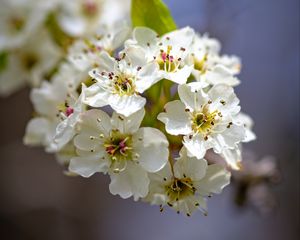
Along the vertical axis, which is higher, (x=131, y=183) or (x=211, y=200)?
(x=131, y=183)

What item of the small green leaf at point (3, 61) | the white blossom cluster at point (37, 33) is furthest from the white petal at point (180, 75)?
the small green leaf at point (3, 61)

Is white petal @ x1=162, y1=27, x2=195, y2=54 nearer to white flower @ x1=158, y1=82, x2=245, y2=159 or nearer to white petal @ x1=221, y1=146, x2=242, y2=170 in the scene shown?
white flower @ x1=158, y1=82, x2=245, y2=159

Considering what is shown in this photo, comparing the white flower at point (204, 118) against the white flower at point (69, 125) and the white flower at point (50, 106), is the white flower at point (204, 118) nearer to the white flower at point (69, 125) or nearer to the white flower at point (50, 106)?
the white flower at point (69, 125)

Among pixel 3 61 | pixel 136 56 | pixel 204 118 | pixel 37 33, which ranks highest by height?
Answer: pixel 136 56

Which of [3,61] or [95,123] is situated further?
[3,61]

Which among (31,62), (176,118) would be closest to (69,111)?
(176,118)

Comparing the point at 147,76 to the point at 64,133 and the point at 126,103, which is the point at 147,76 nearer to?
the point at 126,103
